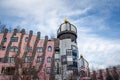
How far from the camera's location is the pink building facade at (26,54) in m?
42.7

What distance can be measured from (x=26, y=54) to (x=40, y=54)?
350 cm

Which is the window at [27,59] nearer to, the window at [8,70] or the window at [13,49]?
the window at [13,49]

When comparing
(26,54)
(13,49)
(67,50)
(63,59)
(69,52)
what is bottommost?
(63,59)

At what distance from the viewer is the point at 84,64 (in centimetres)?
6981

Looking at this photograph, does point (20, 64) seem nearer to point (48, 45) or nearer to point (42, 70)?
point (42, 70)

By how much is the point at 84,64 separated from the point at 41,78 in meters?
29.0

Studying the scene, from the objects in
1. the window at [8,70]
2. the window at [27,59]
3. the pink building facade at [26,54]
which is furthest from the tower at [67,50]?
the window at [8,70]

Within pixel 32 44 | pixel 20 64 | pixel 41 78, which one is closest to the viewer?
pixel 20 64

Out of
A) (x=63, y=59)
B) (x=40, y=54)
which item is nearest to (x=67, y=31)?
(x=63, y=59)

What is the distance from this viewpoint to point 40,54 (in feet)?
152

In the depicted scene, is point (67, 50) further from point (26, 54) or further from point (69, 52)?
point (26, 54)

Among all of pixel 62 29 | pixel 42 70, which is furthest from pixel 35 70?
pixel 62 29

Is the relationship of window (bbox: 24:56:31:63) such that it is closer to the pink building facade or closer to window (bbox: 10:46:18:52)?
the pink building facade

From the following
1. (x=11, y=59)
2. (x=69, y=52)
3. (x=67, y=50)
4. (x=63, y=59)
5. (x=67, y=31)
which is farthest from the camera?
(x=67, y=31)
